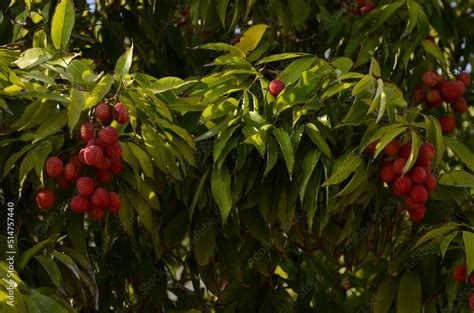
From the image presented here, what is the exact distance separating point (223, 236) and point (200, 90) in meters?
0.34

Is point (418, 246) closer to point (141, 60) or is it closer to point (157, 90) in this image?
point (157, 90)

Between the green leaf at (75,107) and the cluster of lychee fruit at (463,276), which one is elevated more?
the green leaf at (75,107)

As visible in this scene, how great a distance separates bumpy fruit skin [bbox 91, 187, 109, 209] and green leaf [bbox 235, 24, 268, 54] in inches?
21.7

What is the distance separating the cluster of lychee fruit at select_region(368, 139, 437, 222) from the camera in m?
1.93

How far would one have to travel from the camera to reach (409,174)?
6.37 feet

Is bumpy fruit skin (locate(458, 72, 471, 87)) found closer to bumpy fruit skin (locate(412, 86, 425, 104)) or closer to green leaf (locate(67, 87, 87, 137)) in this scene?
bumpy fruit skin (locate(412, 86, 425, 104))

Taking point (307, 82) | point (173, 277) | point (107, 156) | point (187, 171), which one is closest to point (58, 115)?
point (107, 156)

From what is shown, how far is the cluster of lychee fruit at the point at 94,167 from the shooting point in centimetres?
180

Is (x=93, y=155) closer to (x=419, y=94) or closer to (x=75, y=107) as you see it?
(x=75, y=107)

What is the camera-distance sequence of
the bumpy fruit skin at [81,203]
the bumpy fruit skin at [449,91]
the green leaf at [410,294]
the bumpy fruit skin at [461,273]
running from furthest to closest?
1. the bumpy fruit skin at [449,91]
2. the green leaf at [410,294]
3. the bumpy fruit skin at [461,273]
4. the bumpy fruit skin at [81,203]

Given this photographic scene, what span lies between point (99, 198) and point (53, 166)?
0.32 feet

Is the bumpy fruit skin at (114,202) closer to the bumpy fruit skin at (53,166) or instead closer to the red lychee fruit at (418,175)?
the bumpy fruit skin at (53,166)

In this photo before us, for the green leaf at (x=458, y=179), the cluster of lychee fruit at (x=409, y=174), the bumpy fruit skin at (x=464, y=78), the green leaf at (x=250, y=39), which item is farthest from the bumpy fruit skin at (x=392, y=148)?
the bumpy fruit skin at (x=464, y=78)

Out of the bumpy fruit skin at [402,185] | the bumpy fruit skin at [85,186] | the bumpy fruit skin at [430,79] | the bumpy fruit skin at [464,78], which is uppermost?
the bumpy fruit skin at [85,186]
